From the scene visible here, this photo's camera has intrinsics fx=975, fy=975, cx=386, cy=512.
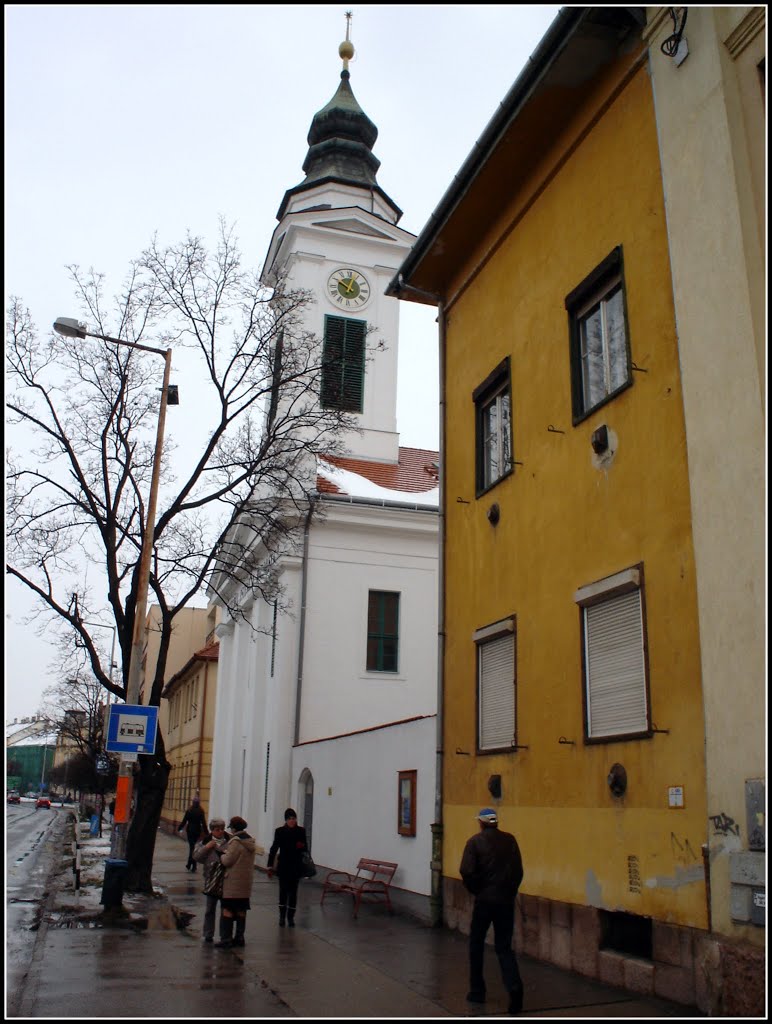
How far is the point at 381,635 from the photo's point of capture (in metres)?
27.4

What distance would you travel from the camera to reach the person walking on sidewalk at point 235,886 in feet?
38.3

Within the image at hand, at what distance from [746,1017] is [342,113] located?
35.0m

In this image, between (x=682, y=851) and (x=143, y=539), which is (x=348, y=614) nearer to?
(x=143, y=539)

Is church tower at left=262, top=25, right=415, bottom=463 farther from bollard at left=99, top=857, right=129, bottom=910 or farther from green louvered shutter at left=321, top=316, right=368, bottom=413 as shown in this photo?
bollard at left=99, top=857, right=129, bottom=910

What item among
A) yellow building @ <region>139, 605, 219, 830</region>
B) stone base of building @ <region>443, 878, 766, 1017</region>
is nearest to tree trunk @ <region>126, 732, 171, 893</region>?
stone base of building @ <region>443, 878, 766, 1017</region>

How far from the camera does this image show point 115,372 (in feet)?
63.2

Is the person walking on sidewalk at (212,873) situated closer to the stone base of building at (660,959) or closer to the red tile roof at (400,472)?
the stone base of building at (660,959)

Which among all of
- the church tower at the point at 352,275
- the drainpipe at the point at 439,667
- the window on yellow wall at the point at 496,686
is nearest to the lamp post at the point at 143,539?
the drainpipe at the point at 439,667

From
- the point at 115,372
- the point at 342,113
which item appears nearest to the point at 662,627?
the point at 115,372

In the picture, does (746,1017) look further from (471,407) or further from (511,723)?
(471,407)

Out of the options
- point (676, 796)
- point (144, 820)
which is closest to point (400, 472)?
point (144, 820)

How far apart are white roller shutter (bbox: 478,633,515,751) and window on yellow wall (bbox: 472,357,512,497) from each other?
221cm

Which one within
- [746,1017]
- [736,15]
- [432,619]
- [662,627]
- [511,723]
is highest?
[736,15]

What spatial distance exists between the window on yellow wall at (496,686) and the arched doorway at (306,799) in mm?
11242
